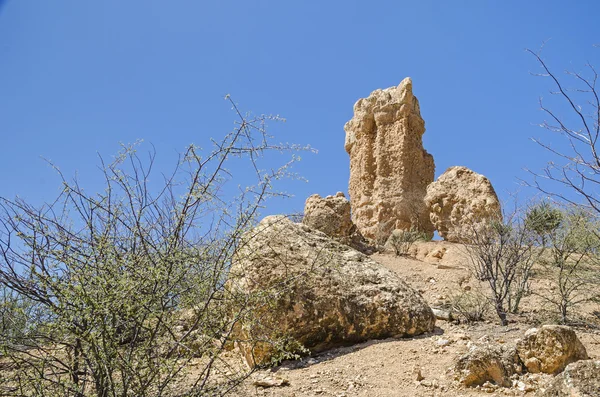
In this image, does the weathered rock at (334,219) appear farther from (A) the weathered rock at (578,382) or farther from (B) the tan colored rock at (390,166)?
(A) the weathered rock at (578,382)

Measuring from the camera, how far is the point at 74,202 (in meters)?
3.63

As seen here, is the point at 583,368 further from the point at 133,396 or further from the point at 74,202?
the point at 74,202

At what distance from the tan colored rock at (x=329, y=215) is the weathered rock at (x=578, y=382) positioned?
356 inches

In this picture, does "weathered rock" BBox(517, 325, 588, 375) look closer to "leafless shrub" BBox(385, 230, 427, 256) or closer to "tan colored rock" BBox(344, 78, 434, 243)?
"leafless shrub" BBox(385, 230, 427, 256)

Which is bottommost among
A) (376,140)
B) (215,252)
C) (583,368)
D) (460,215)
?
(583,368)

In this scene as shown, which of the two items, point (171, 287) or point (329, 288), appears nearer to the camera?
point (171, 287)

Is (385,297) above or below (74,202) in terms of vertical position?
below

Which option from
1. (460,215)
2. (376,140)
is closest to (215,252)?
(460,215)

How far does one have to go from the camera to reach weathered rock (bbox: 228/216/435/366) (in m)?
4.96

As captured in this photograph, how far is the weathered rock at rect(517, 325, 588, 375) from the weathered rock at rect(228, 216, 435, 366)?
1407 millimetres

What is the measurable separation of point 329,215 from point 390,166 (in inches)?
218

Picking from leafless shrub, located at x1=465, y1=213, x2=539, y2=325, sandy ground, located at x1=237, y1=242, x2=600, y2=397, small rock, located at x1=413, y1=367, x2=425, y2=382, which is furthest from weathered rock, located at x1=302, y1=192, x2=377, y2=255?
small rock, located at x1=413, y1=367, x2=425, y2=382

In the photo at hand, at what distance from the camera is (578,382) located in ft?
9.85

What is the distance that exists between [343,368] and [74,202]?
2.94 m
